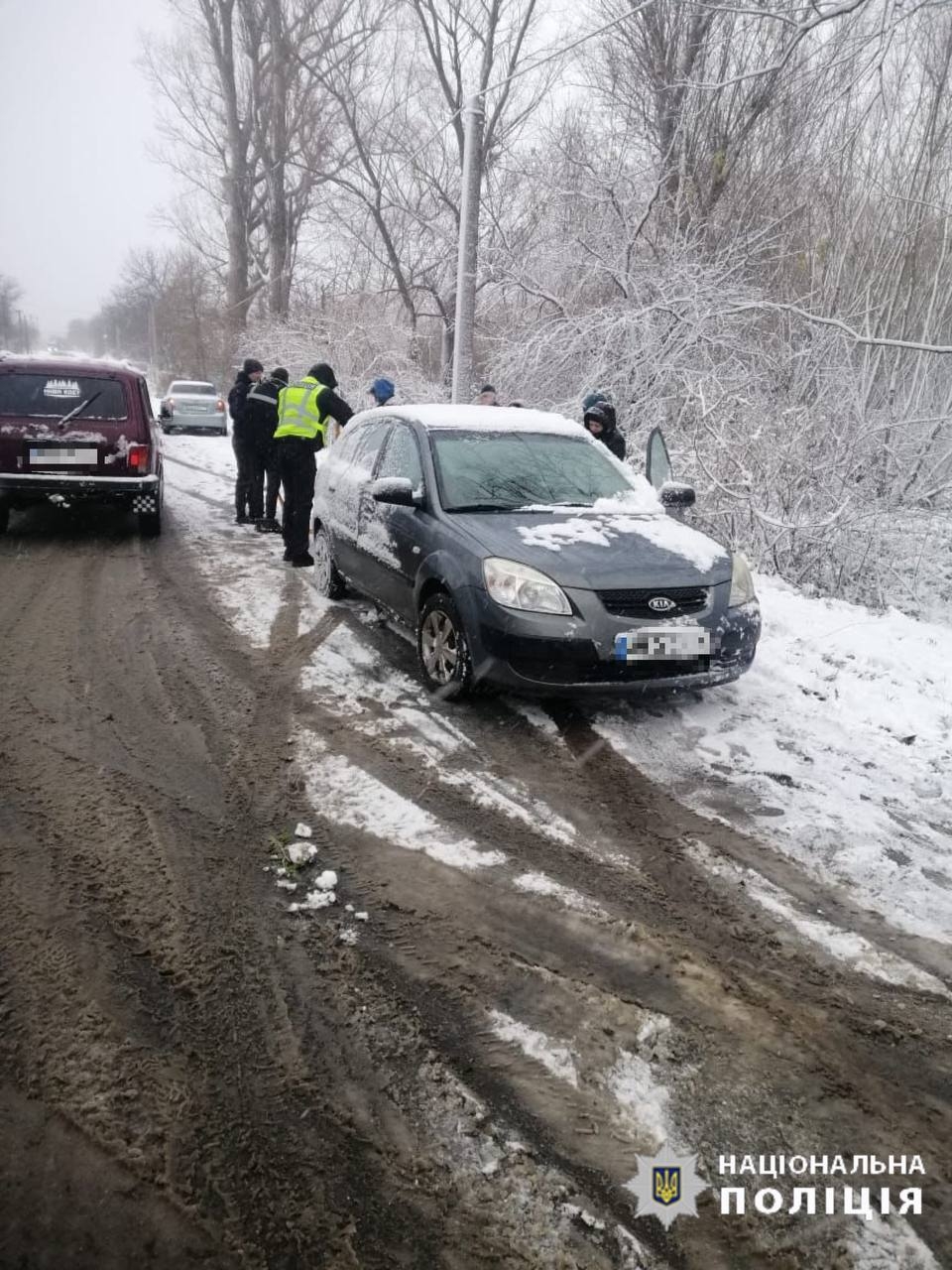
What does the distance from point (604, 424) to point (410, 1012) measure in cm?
646

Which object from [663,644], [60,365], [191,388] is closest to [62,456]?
[60,365]

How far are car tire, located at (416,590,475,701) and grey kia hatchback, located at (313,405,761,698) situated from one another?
12 mm

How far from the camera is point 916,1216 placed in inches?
71.2

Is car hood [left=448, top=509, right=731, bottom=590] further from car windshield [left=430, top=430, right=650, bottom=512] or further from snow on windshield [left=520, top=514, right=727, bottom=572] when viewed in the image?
car windshield [left=430, top=430, right=650, bottom=512]

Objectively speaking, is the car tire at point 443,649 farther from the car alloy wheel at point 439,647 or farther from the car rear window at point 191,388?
the car rear window at point 191,388

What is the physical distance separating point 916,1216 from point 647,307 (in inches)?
432

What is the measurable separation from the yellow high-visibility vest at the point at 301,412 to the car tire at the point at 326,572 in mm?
980

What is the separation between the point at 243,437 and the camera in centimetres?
955

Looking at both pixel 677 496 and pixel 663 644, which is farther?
pixel 677 496

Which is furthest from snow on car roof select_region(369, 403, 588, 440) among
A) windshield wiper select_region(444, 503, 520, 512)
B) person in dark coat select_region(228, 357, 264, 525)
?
person in dark coat select_region(228, 357, 264, 525)

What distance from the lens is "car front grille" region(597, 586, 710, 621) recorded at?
13.4 ft

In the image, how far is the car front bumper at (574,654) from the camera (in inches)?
158

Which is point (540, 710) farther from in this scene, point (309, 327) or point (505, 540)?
point (309, 327)

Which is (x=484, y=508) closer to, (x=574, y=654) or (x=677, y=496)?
(x=574, y=654)
